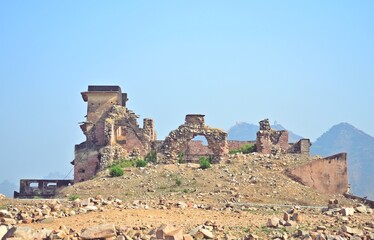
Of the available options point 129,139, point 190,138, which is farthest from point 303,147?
point 129,139

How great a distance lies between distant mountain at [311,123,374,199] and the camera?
351 ft

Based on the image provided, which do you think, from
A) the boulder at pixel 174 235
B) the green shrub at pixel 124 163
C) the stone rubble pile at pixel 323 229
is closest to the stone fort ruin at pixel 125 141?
the green shrub at pixel 124 163

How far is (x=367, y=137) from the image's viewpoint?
127188 millimetres

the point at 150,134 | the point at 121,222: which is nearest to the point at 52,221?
the point at 121,222

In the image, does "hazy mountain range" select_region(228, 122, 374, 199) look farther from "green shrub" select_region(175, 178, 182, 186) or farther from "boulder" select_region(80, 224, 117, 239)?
"boulder" select_region(80, 224, 117, 239)

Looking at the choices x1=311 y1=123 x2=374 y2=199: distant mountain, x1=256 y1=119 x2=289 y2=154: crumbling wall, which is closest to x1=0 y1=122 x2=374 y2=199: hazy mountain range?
x1=311 y1=123 x2=374 y2=199: distant mountain

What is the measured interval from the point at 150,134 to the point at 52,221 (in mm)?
21244

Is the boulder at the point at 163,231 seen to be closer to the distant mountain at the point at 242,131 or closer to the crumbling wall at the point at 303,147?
the crumbling wall at the point at 303,147

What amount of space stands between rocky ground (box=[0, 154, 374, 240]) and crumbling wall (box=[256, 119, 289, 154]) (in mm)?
3941

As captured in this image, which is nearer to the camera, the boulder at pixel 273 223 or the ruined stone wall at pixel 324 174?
the boulder at pixel 273 223

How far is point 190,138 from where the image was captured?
111ft

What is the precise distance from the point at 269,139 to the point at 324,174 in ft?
30.0

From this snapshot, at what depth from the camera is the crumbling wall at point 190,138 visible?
33.4 m

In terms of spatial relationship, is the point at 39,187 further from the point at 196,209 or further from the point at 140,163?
the point at 196,209
